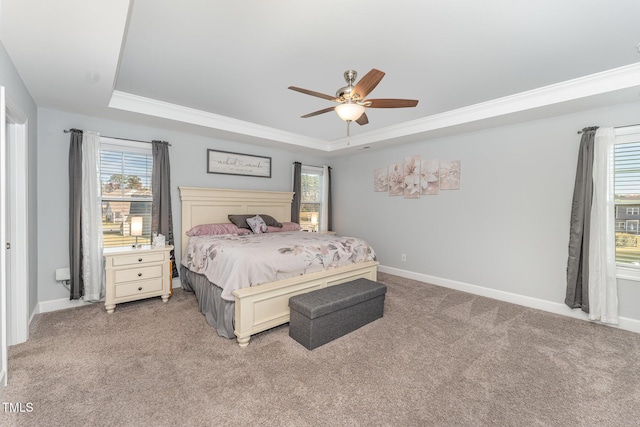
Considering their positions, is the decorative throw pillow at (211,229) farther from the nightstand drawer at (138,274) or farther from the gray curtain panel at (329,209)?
the gray curtain panel at (329,209)

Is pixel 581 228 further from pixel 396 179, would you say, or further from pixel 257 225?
pixel 257 225

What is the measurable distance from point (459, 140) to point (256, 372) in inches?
158

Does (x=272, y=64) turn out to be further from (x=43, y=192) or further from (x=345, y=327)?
(x=43, y=192)

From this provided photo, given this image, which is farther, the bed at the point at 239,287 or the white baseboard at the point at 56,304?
the white baseboard at the point at 56,304

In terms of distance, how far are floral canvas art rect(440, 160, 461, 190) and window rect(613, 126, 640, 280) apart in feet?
5.35

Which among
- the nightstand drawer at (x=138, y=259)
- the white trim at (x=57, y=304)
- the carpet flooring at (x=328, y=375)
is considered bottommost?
the carpet flooring at (x=328, y=375)

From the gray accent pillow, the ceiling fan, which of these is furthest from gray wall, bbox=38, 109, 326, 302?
the ceiling fan

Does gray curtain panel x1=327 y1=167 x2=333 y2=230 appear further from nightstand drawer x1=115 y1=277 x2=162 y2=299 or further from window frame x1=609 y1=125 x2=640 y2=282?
window frame x1=609 y1=125 x2=640 y2=282

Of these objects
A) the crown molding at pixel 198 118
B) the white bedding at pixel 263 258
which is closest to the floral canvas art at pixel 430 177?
the white bedding at pixel 263 258

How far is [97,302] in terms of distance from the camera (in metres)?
3.42

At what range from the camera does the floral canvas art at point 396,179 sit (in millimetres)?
4902

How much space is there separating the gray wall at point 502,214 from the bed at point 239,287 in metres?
1.51

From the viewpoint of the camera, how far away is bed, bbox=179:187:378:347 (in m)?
2.48

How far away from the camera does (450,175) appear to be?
428 centimetres
